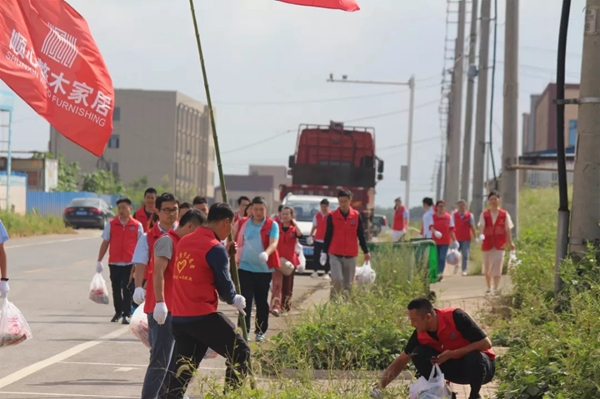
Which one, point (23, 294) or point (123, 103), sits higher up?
point (123, 103)

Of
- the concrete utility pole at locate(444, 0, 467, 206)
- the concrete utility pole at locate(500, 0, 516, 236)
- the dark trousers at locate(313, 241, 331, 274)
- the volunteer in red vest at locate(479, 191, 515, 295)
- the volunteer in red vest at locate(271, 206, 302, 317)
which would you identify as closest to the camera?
the volunteer in red vest at locate(271, 206, 302, 317)

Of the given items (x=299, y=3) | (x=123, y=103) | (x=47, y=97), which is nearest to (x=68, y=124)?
(x=47, y=97)

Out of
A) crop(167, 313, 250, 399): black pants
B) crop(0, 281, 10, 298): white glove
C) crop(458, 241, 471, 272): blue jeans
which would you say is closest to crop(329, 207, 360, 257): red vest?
crop(0, 281, 10, 298): white glove

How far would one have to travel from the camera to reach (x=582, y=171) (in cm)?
1182

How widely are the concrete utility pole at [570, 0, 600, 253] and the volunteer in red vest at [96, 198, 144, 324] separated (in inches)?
248

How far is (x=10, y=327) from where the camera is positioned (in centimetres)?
1057

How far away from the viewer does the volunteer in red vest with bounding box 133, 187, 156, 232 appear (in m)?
16.4

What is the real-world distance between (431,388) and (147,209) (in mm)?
9181

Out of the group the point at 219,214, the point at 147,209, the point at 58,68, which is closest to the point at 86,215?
the point at 147,209

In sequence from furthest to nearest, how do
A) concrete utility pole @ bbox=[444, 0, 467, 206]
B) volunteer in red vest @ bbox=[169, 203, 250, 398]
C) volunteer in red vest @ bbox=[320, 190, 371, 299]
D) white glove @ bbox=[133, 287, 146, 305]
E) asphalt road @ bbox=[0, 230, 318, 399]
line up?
concrete utility pole @ bbox=[444, 0, 467, 206], volunteer in red vest @ bbox=[320, 190, 371, 299], asphalt road @ bbox=[0, 230, 318, 399], white glove @ bbox=[133, 287, 146, 305], volunteer in red vest @ bbox=[169, 203, 250, 398]

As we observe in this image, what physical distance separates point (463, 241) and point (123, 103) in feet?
310

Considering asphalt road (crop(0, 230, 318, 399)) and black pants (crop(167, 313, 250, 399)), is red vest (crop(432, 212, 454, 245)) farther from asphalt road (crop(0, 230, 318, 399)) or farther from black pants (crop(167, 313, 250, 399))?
black pants (crop(167, 313, 250, 399))

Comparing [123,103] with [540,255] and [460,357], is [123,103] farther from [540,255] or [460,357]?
[460,357]

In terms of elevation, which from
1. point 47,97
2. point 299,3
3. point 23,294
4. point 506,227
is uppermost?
point 299,3
